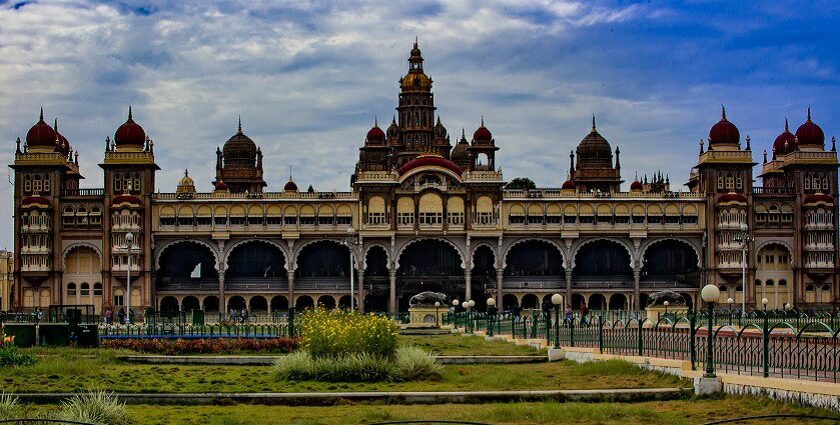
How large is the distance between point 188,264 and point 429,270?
61.3ft

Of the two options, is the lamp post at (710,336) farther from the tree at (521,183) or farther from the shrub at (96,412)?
the tree at (521,183)

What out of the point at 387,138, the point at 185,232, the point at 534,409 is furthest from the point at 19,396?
the point at 387,138


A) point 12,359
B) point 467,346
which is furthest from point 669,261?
point 12,359

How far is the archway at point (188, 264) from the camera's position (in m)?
97.3

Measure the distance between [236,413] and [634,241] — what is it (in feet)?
245

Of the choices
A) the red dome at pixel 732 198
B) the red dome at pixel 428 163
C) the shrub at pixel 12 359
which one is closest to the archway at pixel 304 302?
the red dome at pixel 428 163

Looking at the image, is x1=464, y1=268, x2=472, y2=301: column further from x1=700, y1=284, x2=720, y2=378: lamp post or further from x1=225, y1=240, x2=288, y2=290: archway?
x1=700, y1=284, x2=720, y2=378: lamp post

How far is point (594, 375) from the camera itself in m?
29.9

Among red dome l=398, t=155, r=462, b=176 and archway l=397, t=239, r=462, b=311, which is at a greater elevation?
red dome l=398, t=155, r=462, b=176

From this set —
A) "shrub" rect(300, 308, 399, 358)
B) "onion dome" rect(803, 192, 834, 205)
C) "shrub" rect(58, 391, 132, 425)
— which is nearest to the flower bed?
"shrub" rect(300, 308, 399, 358)

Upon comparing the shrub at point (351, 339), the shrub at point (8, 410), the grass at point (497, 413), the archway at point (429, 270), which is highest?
the archway at point (429, 270)

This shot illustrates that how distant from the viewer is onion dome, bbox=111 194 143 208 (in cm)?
9344

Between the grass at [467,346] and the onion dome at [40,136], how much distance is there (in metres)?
53.4

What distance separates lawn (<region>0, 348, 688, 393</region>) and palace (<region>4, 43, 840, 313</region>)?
200ft
